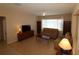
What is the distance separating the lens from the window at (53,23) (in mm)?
7637

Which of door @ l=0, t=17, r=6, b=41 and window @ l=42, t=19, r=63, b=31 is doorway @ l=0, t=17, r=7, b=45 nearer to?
door @ l=0, t=17, r=6, b=41

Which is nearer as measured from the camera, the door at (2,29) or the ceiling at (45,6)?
the ceiling at (45,6)

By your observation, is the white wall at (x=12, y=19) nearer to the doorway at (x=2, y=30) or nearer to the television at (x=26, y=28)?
the television at (x=26, y=28)

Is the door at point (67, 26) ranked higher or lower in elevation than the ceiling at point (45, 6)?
lower

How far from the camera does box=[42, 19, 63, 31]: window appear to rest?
7637mm

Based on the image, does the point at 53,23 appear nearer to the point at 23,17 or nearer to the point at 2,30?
the point at 23,17

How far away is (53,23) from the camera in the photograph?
813 cm

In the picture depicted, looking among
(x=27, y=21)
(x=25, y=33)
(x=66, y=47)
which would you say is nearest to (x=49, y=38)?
(x=25, y=33)

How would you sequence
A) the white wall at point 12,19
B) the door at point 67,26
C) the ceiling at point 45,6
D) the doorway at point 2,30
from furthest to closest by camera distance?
the door at point 67,26 < the doorway at point 2,30 < the white wall at point 12,19 < the ceiling at point 45,6

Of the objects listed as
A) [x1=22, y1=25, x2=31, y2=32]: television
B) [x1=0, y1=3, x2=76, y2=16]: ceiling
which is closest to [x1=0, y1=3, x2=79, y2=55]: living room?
[x1=0, y1=3, x2=76, y2=16]: ceiling

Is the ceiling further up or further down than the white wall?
further up

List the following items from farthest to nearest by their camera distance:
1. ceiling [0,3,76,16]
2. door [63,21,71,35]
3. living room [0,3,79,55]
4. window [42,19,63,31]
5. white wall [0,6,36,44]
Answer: window [42,19,63,31], door [63,21,71,35], white wall [0,6,36,44], living room [0,3,79,55], ceiling [0,3,76,16]

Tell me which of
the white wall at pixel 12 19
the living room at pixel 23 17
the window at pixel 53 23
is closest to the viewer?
the living room at pixel 23 17

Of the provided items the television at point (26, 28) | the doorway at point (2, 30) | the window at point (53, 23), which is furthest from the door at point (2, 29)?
the window at point (53, 23)
